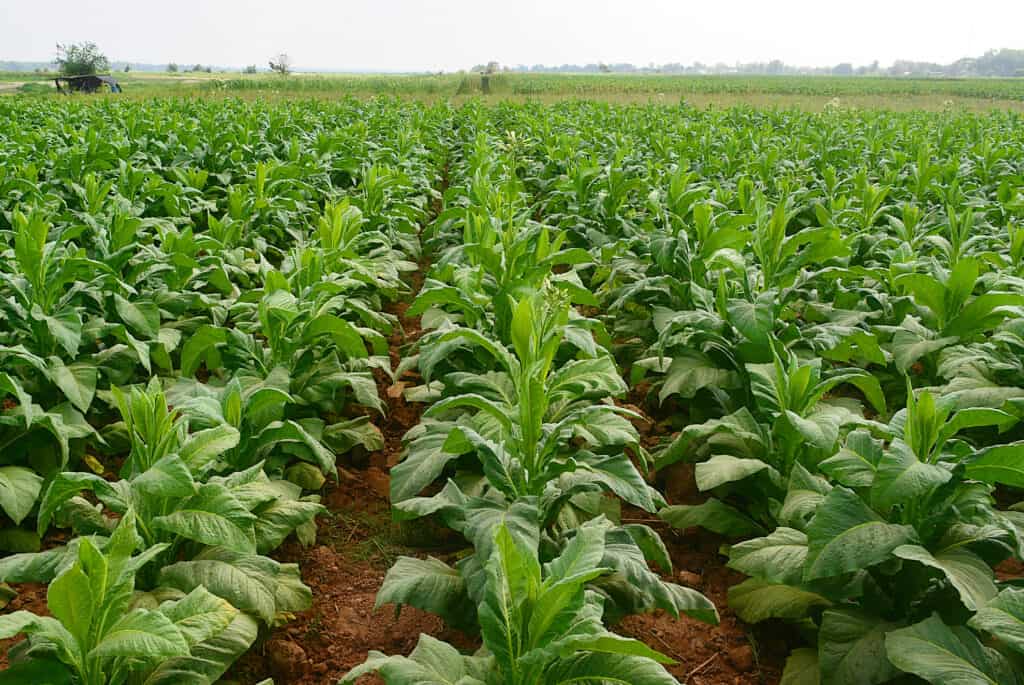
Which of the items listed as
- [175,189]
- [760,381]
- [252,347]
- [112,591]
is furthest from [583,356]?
[175,189]

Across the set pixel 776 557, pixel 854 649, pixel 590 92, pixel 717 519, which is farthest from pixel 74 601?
pixel 590 92

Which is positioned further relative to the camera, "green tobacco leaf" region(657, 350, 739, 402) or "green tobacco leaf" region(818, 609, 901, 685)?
"green tobacco leaf" region(657, 350, 739, 402)

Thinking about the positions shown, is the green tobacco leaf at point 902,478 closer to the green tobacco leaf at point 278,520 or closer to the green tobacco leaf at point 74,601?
the green tobacco leaf at point 278,520

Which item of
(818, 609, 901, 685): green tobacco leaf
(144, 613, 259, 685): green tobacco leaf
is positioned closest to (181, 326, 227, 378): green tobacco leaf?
(144, 613, 259, 685): green tobacco leaf

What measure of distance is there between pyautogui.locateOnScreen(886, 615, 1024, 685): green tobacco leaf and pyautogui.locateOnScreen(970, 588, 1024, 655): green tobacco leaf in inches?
6.6

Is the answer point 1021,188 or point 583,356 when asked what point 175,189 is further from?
point 1021,188

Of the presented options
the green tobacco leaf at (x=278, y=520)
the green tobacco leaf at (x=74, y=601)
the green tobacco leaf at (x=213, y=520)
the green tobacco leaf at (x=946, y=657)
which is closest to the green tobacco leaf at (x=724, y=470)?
the green tobacco leaf at (x=946, y=657)

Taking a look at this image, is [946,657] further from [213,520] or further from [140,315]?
[140,315]

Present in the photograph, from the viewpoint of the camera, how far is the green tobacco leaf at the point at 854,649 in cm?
243

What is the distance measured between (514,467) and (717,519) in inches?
42.6

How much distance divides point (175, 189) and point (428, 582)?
238 inches

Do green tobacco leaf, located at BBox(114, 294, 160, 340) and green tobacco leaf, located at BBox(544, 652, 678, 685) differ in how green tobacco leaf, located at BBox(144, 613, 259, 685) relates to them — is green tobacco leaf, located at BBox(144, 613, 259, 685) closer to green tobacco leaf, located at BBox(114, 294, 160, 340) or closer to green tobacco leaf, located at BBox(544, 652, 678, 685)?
green tobacco leaf, located at BBox(544, 652, 678, 685)

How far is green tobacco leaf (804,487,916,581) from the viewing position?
2.41 m

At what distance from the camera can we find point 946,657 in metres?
2.12
